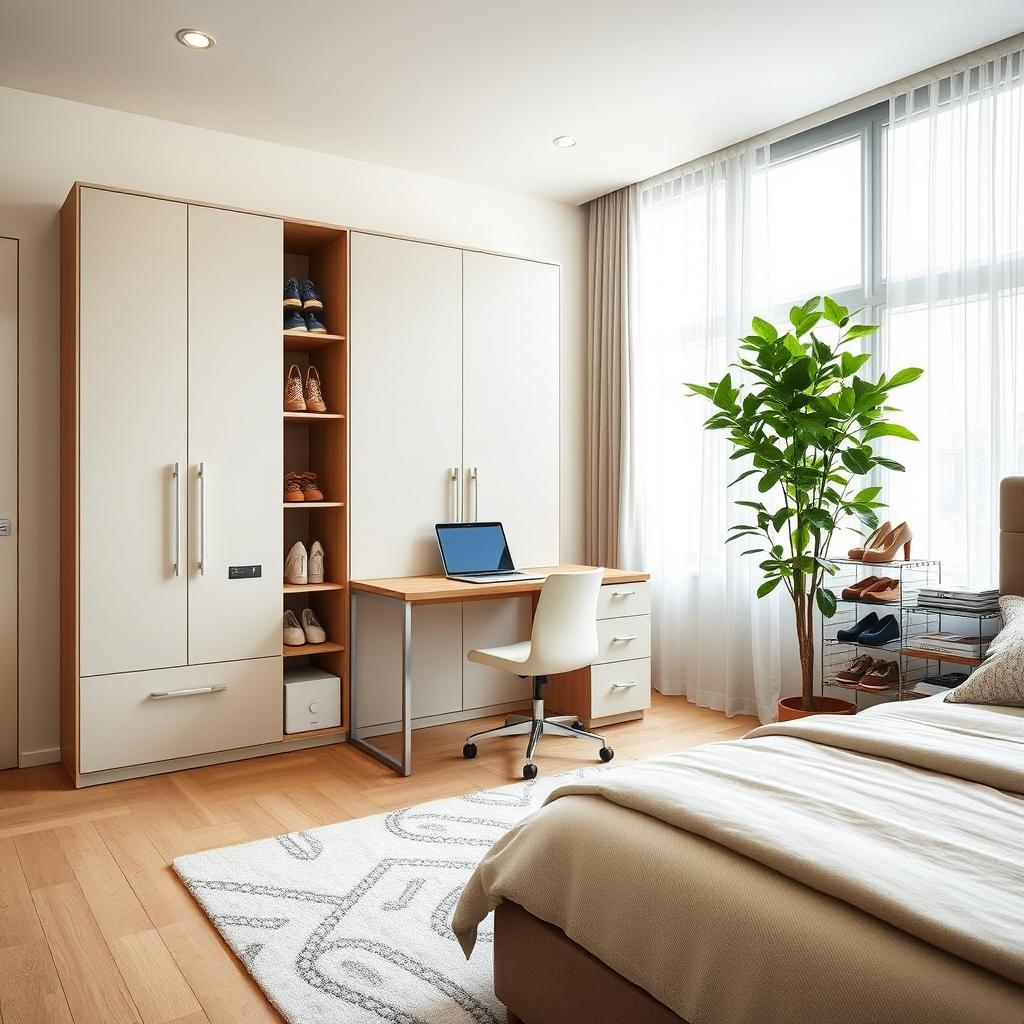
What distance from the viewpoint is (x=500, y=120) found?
3.94 metres

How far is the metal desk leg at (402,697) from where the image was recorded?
346 centimetres

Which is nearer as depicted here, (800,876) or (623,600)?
(800,876)

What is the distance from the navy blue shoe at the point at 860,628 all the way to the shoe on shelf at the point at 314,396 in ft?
7.97

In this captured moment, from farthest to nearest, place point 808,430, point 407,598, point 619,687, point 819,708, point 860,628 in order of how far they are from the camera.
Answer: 1. point 619,687
2. point 860,628
3. point 819,708
4. point 407,598
5. point 808,430

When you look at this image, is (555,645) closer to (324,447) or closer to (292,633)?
(292,633)

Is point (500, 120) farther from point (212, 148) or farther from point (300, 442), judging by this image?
point (300, 442)

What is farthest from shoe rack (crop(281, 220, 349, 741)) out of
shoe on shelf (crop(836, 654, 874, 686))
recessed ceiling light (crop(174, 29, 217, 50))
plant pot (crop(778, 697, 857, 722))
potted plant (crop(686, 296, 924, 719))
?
shoe on shelf (crop(836, 654, 874, 686))

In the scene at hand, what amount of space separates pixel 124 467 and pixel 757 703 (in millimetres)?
3025

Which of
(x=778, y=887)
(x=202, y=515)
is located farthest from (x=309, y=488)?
(x=778, y=887)

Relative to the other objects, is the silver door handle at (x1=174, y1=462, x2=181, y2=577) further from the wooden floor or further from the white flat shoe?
the wooden floor

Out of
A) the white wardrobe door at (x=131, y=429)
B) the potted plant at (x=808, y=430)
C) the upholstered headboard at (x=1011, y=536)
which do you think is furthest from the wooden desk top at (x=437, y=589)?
the upholstered headboard at (x=1011, y=536)

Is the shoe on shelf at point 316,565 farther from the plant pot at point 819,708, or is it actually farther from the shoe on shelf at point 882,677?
the shoe on shelf at point 882,677

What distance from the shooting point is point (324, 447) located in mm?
4105

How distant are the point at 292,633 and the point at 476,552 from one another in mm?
916
